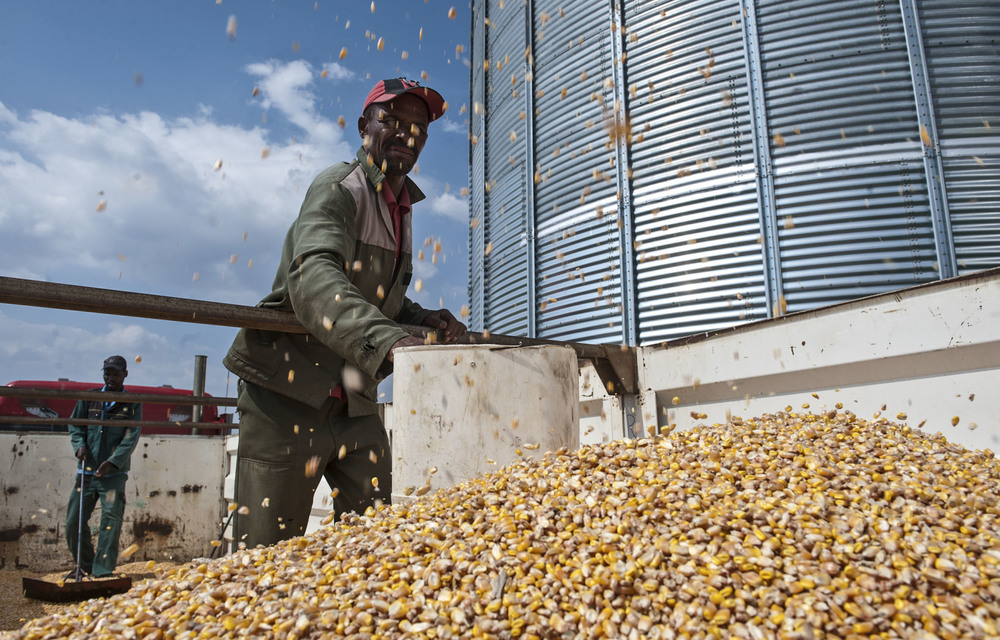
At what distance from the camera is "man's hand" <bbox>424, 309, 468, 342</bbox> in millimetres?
2707

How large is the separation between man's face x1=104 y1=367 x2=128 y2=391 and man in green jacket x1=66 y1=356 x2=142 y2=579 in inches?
2.8

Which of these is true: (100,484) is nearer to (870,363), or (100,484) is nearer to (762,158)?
(870,363)

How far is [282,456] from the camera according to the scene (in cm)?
243

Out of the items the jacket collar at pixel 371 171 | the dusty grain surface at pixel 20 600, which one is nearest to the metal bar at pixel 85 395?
the dusty grain surface at pixel 20 600

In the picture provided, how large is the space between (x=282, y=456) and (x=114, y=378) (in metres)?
4.95

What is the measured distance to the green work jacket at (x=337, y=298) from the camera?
2.03m

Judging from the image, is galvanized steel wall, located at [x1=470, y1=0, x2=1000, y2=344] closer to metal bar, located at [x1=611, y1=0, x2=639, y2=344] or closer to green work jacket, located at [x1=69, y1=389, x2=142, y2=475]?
metal bar, located at [x1=611, y1=0, x2=639, y2=344]

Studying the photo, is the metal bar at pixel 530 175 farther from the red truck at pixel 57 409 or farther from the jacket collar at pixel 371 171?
the red truck at pixel 57 409

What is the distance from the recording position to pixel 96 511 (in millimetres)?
6480

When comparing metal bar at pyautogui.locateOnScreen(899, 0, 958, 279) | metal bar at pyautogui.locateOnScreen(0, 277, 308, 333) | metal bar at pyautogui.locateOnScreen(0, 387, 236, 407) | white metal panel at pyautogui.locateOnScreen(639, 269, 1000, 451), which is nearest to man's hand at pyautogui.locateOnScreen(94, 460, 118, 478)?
metal bar at pyautogui.locateOnScreen(0, 387, 236, 407)

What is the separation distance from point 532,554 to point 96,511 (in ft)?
22.0

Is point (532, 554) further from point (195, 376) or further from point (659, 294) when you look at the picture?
point (195, 376)

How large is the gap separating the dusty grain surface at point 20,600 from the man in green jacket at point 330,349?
1.41m

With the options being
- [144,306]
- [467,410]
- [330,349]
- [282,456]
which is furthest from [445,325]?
[144,306]
